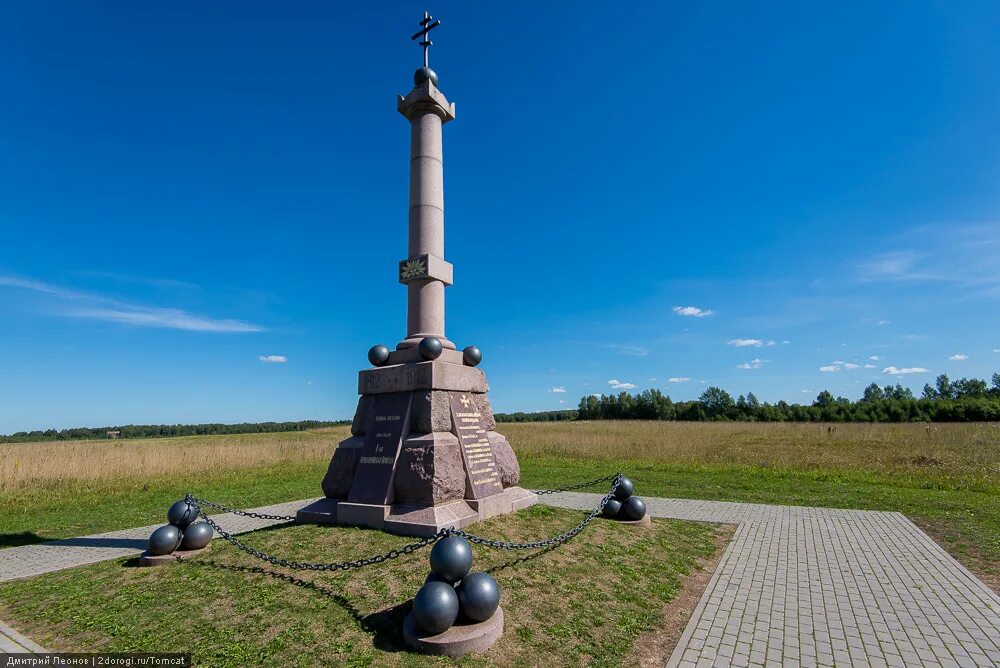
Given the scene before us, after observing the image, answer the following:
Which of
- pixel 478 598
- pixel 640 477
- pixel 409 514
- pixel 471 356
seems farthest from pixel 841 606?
pixel 640 477

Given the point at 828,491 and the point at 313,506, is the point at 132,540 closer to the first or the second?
the point at 313,506

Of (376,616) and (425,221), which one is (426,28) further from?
(376,616)

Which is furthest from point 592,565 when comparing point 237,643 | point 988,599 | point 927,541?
point 927,541

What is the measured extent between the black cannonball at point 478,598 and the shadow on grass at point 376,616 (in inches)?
24.5

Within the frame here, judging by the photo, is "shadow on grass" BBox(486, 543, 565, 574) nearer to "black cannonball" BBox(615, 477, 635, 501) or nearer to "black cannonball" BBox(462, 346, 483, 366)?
"black cannonball" BBox(615, 477, 635, 501)

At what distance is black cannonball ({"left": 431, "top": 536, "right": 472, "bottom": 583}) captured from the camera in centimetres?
454

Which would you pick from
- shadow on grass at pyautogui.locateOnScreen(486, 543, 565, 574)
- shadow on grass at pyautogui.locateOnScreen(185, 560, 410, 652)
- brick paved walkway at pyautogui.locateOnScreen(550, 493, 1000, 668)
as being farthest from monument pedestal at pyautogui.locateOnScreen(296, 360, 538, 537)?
brick paved walkway at pyautogui.locateOnScreen(550, 493, 1000, 668)

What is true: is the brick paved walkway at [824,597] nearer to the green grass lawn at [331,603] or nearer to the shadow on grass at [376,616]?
the green grass lawn at [331,603]

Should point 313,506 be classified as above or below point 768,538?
Answer: above

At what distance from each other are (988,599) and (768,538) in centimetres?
309

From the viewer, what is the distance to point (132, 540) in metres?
8.70

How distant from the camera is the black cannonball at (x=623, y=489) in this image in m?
8.59

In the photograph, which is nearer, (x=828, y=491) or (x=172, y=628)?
(x=172, y=628)

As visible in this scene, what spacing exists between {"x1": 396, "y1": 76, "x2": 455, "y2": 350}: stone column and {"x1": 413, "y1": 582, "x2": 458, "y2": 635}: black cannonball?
507cm
